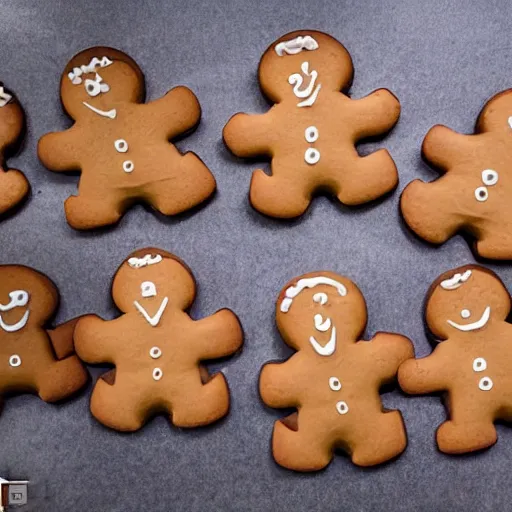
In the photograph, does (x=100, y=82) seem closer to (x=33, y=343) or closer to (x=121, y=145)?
(x=121, y=145)

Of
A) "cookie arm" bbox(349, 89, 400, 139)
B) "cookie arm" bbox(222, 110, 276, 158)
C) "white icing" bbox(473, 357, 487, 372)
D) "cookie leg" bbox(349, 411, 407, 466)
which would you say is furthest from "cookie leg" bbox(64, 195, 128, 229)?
"white icing" bbox(473, 357, 487, 372)

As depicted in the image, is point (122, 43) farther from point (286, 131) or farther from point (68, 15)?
point (286, 131)

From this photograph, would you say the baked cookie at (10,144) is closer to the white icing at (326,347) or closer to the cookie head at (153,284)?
the cookie head at (153,284)

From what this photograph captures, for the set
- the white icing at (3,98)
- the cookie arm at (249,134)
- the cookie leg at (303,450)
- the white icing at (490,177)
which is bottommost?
the cookie leg at (303,450)

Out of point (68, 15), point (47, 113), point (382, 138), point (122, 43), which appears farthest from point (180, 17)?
point (382, 138)

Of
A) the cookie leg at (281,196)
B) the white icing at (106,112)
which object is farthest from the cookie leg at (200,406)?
the white icing at (106,112)

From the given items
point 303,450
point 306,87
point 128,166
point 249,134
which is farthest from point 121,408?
point 306,87

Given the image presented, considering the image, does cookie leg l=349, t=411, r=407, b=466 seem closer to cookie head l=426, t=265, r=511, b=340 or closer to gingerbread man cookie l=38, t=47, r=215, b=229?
cookie head l=426, t=265, r=511, b=340
